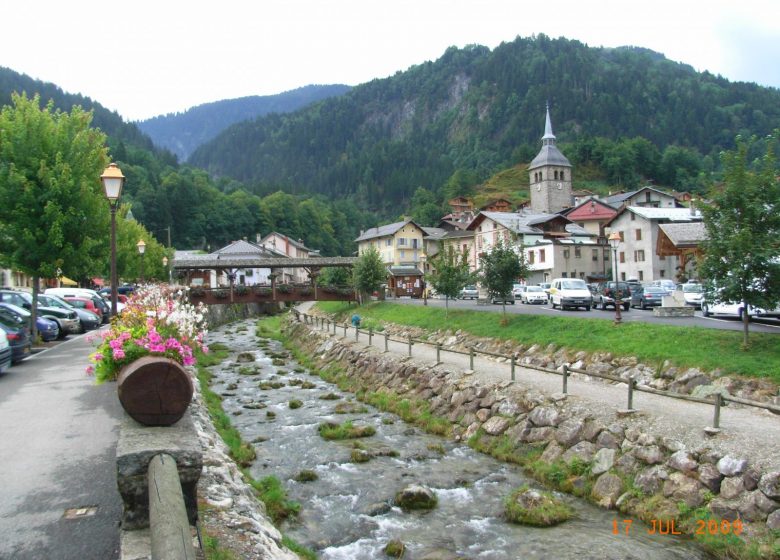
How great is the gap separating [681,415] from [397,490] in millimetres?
6580

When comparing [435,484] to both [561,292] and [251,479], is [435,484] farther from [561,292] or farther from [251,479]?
[561,292]

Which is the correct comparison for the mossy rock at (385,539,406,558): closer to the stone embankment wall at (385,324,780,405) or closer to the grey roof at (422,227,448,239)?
the stone embankment wall at (385,324,780,405)

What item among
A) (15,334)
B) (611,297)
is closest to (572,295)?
(611,297)

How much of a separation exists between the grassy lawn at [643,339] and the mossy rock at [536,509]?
312 inches

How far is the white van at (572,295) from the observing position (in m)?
33.8

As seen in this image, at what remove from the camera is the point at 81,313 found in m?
27.8

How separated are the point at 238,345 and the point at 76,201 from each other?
24.7 meters

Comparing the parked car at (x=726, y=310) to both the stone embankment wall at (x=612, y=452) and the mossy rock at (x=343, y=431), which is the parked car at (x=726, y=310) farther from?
the mossy rock at (x=343, y=431)

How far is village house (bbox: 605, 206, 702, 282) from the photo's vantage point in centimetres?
5784

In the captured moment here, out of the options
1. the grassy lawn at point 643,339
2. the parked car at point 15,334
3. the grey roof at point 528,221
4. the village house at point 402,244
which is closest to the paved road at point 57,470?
the parked car at point 15,334

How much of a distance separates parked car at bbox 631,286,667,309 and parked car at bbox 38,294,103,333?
31813 mm

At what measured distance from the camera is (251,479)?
478 inches

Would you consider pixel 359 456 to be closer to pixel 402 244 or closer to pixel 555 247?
pixel 555 247

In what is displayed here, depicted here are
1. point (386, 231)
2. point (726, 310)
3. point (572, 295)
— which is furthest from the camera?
point (386, 231)
